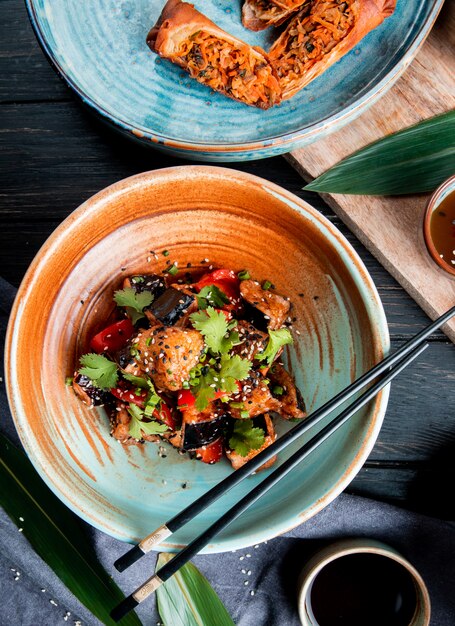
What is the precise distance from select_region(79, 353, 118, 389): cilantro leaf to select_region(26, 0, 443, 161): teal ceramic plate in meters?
0.83

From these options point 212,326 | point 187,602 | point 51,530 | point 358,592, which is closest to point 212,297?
point 212,326

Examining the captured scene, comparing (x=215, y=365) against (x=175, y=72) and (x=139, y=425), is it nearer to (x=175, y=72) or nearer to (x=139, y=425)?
(x=139, y=425)

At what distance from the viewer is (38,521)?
2.54 meters

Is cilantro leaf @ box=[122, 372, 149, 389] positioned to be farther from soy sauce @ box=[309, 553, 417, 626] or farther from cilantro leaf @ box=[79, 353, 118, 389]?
soy sauce @ box=[309, 553, 417, 626]

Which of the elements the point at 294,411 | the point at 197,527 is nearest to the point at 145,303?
the point at 294,411

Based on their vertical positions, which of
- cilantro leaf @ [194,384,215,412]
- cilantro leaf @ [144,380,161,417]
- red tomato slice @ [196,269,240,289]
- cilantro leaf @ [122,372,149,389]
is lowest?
cilantro leaf @ [144,380,161,417]

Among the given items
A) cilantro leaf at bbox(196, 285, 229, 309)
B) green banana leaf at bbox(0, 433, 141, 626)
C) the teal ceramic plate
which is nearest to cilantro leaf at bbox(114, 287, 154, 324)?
cilantro leaf at bbox(196, 285, 229, 309)

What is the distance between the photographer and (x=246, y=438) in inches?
83.9

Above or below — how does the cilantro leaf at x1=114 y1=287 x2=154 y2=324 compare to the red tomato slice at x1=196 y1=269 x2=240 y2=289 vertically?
below

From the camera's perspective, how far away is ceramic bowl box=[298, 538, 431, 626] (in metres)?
2.48

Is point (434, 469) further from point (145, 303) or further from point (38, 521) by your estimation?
point (38, 521)

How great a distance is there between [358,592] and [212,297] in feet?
4.94

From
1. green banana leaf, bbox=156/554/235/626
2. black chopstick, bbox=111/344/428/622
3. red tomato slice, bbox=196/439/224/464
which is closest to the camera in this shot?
black chopstick, bbox=111/344/428/622

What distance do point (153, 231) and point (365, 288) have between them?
78cm
